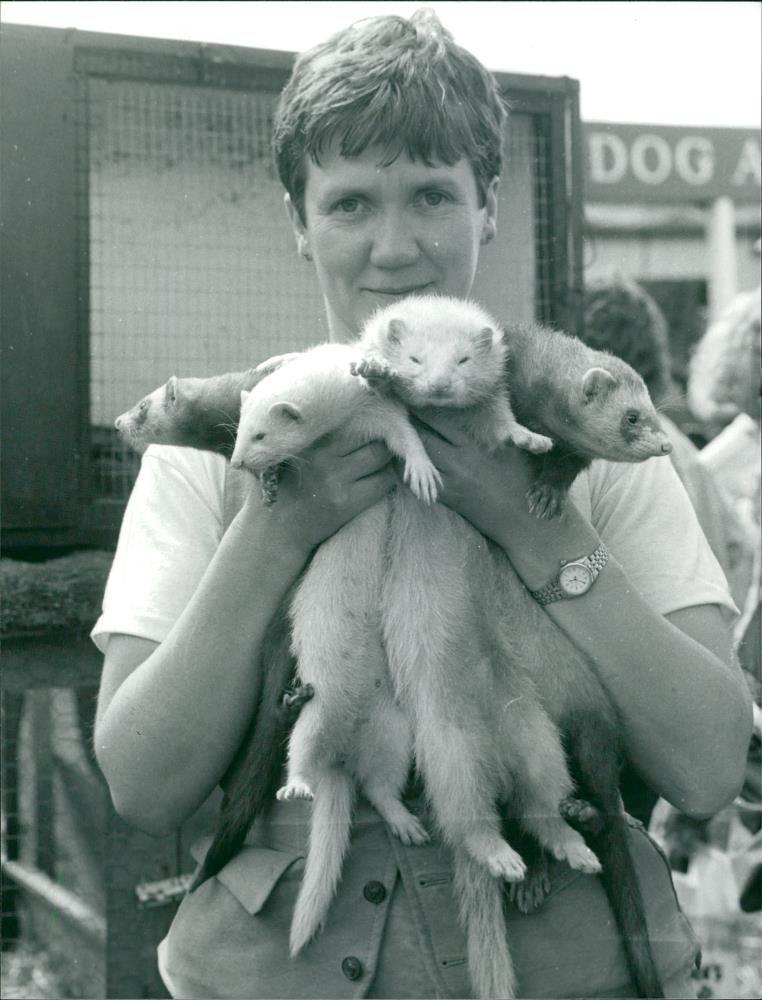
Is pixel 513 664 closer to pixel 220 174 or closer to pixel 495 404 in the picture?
pixel 495 404

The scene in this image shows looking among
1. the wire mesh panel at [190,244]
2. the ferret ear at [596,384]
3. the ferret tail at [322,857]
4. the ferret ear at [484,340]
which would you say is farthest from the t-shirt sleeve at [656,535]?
the ferret tail at [322,857]

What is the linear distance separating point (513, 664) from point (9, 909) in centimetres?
82

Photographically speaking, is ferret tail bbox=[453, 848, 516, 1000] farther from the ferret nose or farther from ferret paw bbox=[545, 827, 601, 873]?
the ferret nose

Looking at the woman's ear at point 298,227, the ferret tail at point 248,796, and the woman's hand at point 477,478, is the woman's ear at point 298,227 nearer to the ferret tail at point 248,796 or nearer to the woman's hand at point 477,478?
the woman's hand at point 477,478

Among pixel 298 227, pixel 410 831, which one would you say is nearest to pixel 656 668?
pixel 410 831

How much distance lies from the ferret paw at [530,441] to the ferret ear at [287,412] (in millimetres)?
257

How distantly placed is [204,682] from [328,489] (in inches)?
10.3

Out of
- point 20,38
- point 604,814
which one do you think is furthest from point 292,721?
point 20,38

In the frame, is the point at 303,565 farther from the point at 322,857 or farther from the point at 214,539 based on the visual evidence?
the point at 322,857

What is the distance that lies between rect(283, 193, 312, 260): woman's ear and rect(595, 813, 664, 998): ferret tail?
797mm

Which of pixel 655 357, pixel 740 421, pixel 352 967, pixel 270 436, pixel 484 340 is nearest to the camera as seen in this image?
pixel 352 967

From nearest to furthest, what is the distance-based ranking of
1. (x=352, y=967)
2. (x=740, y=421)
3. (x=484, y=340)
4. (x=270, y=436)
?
(x=352, y=967)
(x=270, y=436)
(x=484, y=340)
(x=740, y=421)

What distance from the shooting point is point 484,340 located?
4.67 ft

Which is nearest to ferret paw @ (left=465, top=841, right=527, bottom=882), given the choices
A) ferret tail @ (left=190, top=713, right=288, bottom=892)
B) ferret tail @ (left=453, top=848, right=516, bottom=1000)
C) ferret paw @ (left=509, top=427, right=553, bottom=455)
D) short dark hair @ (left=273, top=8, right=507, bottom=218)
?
ferret tail @ (left=453, top=848, right=516, bottom=1000)
